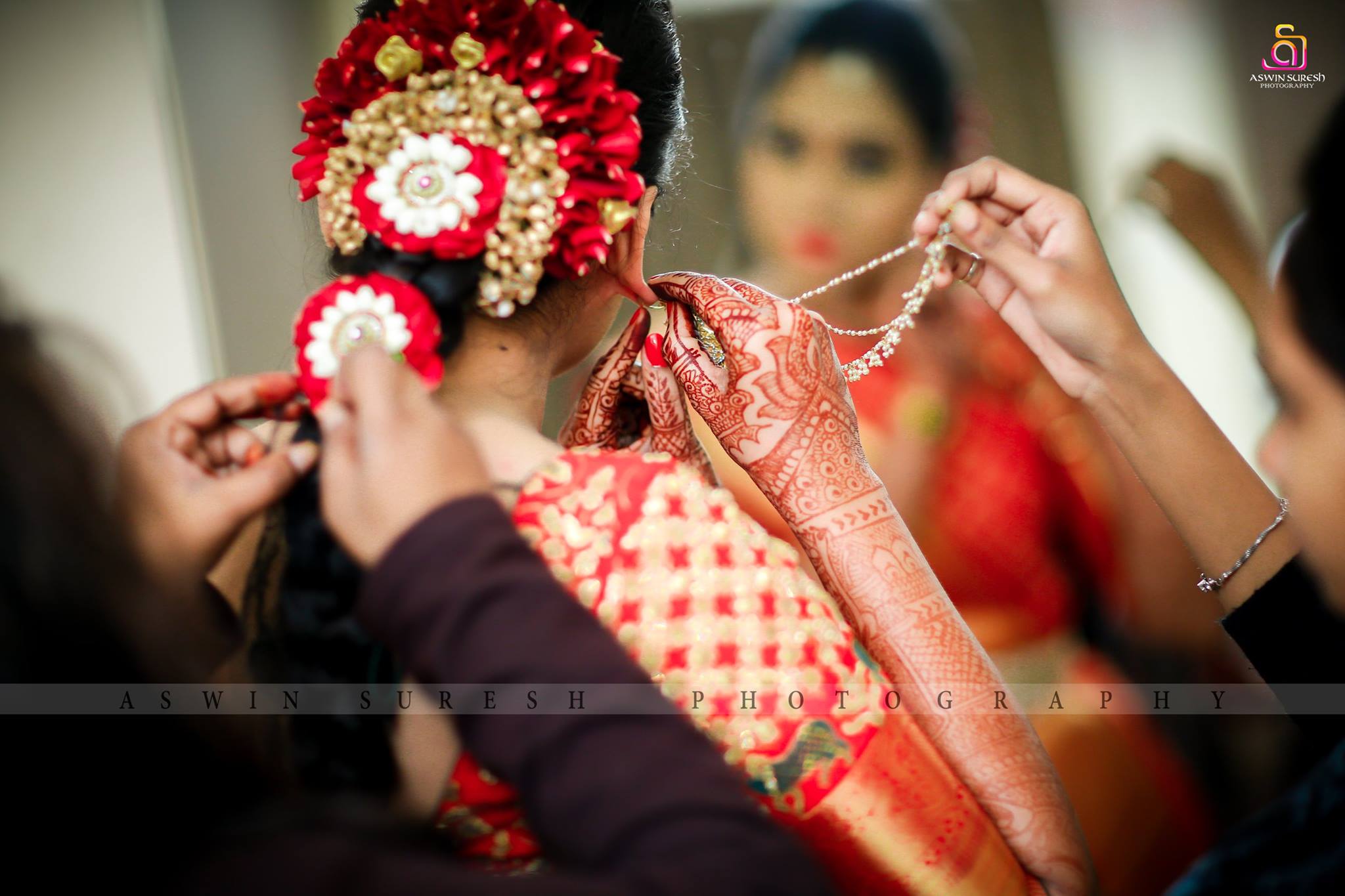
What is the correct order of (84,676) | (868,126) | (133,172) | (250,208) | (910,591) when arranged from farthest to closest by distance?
1. (868,126)
2. (250,208)
3. (133,172)
4. (910,591)
5. (84,676)

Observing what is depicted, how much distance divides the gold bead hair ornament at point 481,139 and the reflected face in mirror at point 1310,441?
53 cm

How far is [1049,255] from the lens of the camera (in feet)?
3.03

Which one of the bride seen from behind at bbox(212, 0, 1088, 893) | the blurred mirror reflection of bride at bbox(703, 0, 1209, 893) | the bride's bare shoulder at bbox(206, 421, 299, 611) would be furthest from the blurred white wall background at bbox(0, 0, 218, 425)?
the blurred mirror reflection of bride at bbox(703, 0, 1209, 893)

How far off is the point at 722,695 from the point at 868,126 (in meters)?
1.67

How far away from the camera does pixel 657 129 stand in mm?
906

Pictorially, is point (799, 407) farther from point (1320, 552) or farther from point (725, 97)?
point (725, 97)

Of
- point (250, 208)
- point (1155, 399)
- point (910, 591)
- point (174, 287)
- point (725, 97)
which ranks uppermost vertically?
point (725, 97)

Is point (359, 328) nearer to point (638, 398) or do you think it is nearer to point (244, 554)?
point (244, 554)

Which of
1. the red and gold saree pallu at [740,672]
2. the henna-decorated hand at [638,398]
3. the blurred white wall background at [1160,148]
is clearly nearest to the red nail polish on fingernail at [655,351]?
the henna-decorated hand at [638,398]

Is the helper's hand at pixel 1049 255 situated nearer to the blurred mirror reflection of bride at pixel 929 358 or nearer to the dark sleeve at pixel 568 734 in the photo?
the dark sleeve at pixel 568 734

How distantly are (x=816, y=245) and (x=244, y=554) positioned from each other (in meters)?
1.57

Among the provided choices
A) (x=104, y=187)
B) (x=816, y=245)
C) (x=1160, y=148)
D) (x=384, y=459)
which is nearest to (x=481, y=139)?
(x=384, y=459)

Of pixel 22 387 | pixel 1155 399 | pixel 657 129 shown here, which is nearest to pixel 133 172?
pixel 657 129

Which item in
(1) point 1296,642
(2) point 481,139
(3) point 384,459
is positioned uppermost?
(2) point 481,139
